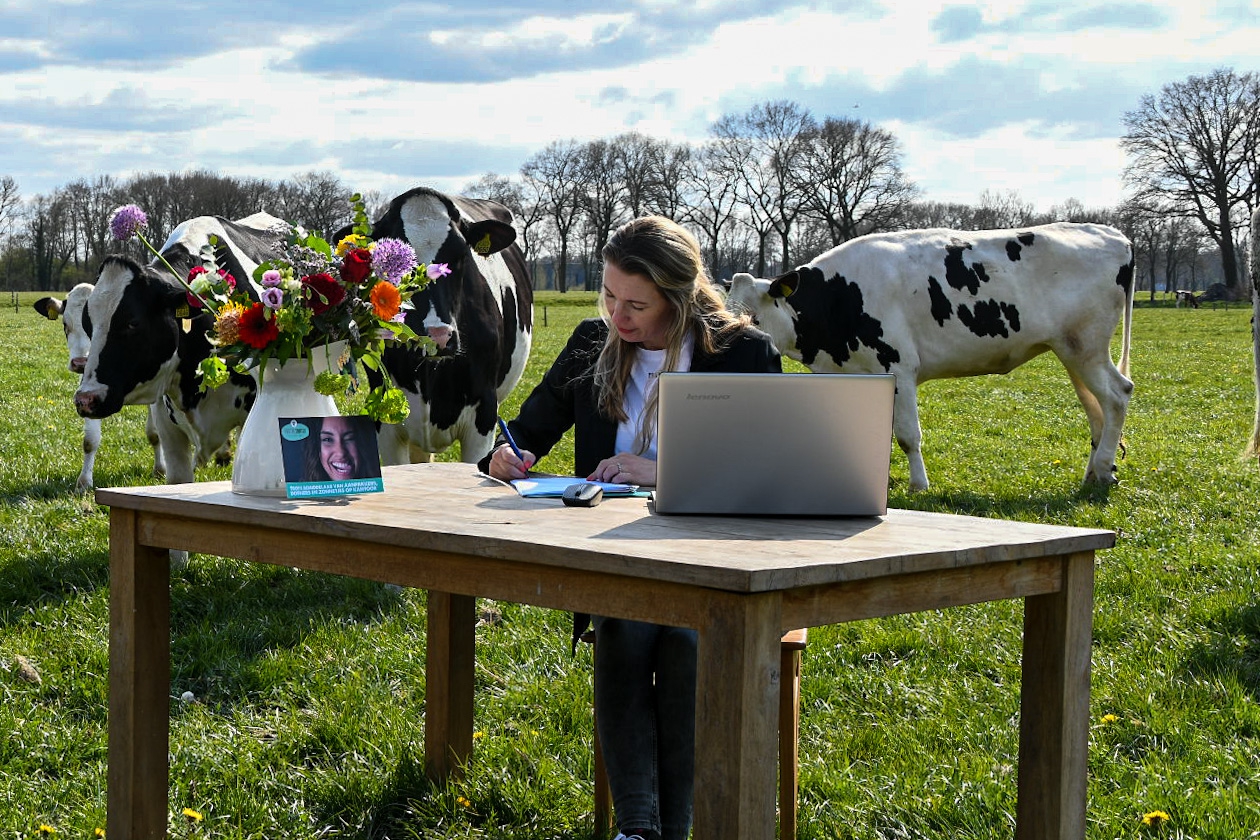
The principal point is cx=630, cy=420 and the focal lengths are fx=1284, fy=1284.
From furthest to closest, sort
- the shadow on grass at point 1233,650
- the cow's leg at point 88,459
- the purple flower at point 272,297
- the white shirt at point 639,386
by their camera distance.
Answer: the cow's leg at point 88,459 < the shadow on grass at point 1233,650 < the white shirt at point 639,386 < the purple flower at point 272,297

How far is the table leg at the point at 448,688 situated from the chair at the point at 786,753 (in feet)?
Answer: 1.70

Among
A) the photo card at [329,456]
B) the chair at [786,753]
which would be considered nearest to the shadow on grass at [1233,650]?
the chair at [786,753]

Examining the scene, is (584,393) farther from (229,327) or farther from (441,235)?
(441,235)

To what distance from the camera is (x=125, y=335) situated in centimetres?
658

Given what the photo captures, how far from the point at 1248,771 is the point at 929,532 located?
188 centimetres

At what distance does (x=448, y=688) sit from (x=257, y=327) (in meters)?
1.35

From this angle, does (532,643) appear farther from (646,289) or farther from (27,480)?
(27,480)

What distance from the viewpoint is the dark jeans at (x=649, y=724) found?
3172 millimetres

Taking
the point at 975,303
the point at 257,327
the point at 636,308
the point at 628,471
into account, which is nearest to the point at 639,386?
the point at 636,308

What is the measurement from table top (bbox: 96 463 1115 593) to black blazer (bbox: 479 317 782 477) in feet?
2.12

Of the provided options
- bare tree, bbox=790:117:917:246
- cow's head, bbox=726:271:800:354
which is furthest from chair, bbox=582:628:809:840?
bare tree, bbox=790:117:917:246

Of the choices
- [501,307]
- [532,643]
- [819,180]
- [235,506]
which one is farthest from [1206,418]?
[819,180]

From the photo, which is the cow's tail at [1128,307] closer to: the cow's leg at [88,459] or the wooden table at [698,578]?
the cow's leg at [88,459]

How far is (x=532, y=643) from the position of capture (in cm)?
518
